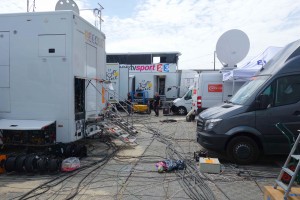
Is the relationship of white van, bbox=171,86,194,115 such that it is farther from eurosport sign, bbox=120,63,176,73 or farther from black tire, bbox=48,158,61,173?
black tire, bbox=48,158,61,173

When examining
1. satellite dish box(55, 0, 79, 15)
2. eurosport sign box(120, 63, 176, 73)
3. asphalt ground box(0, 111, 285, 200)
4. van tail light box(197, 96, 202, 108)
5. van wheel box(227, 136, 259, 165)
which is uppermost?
satellite dish box(55, 0, 79, 15)

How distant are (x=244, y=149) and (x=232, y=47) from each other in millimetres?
7725

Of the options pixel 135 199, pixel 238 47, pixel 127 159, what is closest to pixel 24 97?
pixel 127 159

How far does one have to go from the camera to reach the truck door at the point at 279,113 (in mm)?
6633

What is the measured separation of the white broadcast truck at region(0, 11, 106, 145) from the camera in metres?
7.07

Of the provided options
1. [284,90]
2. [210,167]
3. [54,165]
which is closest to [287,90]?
[284,90]

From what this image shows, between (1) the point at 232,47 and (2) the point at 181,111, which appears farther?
(2) the point at 181,111

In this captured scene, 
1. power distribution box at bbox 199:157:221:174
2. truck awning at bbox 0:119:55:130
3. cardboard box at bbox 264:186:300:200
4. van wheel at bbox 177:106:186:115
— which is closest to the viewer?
cardboard box at bbox 264:186:300:200

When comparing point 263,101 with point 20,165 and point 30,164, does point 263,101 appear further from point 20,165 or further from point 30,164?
point 20,165

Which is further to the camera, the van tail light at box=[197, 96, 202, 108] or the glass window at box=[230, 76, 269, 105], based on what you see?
the van tail light at box=[197, 96, 202, 108]

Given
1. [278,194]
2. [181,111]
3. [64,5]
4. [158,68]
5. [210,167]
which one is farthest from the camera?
[158,68]

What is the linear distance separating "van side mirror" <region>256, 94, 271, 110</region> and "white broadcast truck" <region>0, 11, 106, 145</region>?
14.5 feet

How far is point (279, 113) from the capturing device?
6684 millimetres

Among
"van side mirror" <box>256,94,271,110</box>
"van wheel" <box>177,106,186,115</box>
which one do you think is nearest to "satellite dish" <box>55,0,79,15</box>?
"van side mirror" <box>256,94,271,110</box>
